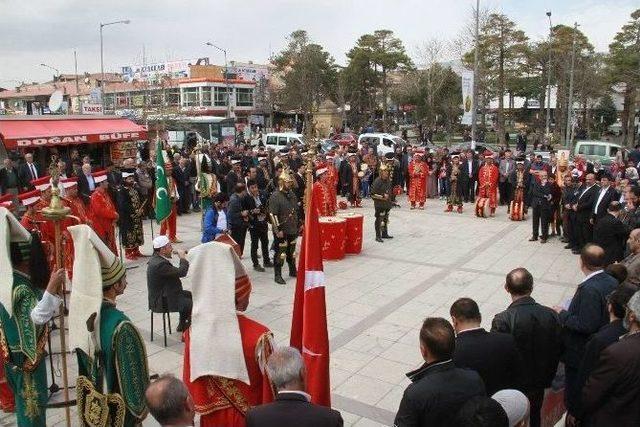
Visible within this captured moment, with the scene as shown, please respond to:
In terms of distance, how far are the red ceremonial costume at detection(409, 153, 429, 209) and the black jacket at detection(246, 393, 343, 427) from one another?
1589cm

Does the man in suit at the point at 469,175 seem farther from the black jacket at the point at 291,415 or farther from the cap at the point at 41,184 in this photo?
the black jacket at the point at 291,415

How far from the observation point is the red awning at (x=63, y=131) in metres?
20.6

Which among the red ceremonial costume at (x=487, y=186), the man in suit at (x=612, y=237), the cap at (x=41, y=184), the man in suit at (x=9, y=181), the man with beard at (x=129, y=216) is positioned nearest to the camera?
the cap at (x=41, y=184)

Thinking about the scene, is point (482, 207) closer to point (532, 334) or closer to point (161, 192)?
point (161, 192)

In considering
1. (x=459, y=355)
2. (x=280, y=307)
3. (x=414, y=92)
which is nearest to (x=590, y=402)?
(x=459, y=355)

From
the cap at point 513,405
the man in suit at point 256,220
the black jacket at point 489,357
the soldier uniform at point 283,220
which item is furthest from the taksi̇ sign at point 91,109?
the cap at point 513,405

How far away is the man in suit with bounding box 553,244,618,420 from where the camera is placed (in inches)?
177

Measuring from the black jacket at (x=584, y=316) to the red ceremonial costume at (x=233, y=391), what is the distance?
8.68ft

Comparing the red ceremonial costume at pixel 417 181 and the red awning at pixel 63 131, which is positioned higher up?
the red awning at pixel 63 131

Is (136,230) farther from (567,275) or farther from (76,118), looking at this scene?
(76,118)

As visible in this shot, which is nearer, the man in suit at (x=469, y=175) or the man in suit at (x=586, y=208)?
the man in suit at (x=586, y=208)

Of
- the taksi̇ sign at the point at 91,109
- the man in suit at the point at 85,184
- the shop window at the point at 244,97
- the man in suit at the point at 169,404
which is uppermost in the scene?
the shop window at the point at 244,97

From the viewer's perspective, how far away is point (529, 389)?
14.2 ft

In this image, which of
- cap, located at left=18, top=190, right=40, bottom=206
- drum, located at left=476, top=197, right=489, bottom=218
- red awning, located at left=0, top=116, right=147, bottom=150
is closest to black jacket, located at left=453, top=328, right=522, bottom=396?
cap, located at left=18, top=190, right=40, bottom=206
